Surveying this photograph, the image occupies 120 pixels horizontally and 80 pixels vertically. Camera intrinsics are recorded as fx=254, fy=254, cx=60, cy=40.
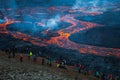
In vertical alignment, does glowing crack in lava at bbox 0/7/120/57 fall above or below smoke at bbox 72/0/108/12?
below

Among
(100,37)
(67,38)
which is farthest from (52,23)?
(100,37)

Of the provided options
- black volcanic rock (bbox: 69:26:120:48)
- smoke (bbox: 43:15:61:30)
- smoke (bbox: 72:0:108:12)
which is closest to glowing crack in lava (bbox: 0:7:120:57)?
smoke (bbox: 43:15:61:30)

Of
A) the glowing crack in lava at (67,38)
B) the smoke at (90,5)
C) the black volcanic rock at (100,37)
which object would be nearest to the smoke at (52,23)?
the glowing crack in lava at (67,38)

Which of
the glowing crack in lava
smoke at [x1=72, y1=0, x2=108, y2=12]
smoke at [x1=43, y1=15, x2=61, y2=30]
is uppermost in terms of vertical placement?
smoke at [x1=72, y1=0, x2=108, y2=12]

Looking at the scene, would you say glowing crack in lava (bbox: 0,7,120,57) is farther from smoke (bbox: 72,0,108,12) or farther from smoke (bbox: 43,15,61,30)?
smoke (bbox: 72,0,108,12)

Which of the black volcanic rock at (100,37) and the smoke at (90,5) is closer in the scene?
the black volcanic rock at (100,37)

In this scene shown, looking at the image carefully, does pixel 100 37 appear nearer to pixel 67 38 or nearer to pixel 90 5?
pixel 67 38

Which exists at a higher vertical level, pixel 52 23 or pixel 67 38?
pixel 52 23

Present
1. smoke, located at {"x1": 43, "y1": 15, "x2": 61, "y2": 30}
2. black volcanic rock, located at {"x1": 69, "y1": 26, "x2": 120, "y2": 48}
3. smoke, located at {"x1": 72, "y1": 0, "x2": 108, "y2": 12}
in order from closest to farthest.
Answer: black volcanic rock, located at {"x1": 69, "y1": 26, "x2": 120, "y2": 48}
smoke, located at {"x1": 43, "y1": 15, "x2": 61, "y2": 30}
smoke, located at {"x1": 72, "y1": 0, "x2": 108, "y2": 12}

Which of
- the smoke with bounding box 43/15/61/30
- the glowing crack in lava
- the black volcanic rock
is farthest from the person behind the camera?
the smoke with bounding box 43/15/61/30

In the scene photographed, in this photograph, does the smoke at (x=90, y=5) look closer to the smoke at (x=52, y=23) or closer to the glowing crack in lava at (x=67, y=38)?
the glowing crack in lava at (x=67, y=38)

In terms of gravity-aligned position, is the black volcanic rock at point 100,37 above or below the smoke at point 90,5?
below

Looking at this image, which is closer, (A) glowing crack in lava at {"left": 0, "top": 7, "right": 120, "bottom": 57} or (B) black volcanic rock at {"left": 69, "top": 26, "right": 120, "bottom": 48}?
(A) glowing crack in lava at {"left": 0, "top": 7, "right": 120, "bottom": 57}
